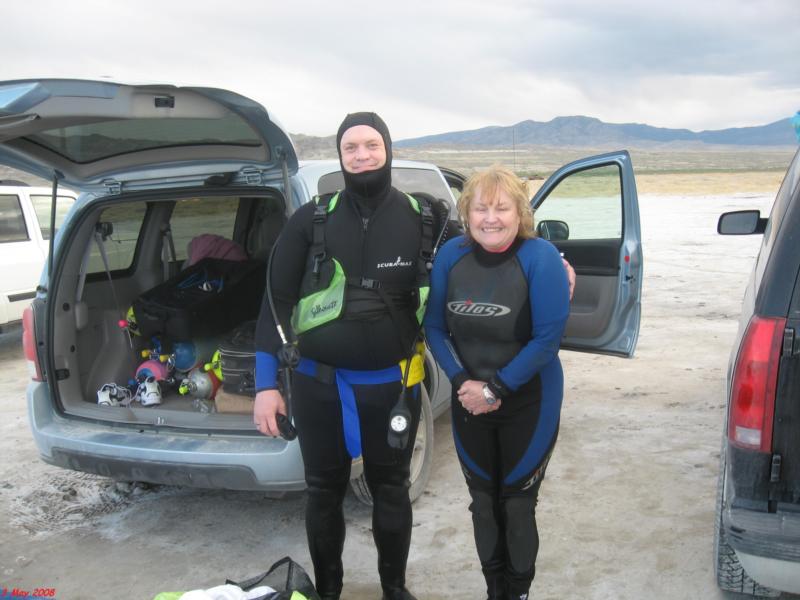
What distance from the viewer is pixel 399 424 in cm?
257

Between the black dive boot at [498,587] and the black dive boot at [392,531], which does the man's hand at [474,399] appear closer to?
the black dive boot at [392,531]

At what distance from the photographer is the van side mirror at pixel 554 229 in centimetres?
454

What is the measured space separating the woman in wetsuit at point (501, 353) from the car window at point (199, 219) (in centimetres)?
250

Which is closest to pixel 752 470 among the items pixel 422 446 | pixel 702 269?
pixel 422 446

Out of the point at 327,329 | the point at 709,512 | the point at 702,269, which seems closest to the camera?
the point at 327,329

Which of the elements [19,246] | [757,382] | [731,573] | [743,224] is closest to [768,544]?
[757,382]

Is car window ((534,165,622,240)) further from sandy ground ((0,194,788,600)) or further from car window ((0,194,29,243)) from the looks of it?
car window ((0,194,29,243))

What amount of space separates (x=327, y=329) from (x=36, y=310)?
1.94 meters

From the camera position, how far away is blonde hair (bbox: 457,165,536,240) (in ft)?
8.08

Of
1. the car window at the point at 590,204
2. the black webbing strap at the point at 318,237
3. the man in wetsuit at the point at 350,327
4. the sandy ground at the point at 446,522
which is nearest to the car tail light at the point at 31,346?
the sandy ground at the point at 446,522

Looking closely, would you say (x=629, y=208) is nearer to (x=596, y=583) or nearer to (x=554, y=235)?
(x=554, y=235)

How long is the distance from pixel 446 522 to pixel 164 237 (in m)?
2.61

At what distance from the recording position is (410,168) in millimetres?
4500

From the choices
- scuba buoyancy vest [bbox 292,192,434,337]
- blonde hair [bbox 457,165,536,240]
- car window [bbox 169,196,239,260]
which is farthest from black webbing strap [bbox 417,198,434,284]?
car window [bbox 169,196,239,260]
